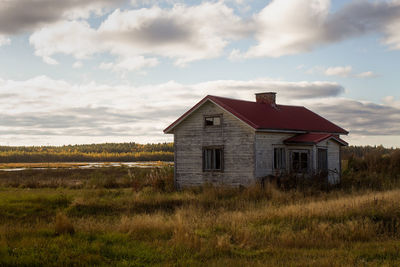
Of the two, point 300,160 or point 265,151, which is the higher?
point 265,151

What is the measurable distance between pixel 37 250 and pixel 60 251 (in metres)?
0.56

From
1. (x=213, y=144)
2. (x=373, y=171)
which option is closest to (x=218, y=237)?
(x=213, y=144)

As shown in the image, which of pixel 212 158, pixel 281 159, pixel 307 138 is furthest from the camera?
pixel 281 159

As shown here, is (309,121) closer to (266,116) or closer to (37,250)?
(266,116)

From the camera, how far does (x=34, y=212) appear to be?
17.4 m

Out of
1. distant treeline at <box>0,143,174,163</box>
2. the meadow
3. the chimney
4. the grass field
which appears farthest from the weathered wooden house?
distant treeline at <box>0,143,174,163</box>

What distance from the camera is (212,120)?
2486 cm

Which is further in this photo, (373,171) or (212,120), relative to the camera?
(373,171)

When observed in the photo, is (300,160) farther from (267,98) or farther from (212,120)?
(267,98)

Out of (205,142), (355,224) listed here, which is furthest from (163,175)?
(355,224)

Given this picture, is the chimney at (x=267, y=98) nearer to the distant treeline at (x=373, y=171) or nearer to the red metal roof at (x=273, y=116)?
the red metal roof at (x=273, y=116)

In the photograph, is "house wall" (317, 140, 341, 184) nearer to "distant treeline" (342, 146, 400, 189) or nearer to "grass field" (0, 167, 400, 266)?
"distant treeline" (342, 146, 400, 189)

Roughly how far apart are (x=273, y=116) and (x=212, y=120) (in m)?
4.17

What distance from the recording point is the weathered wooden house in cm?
2320
